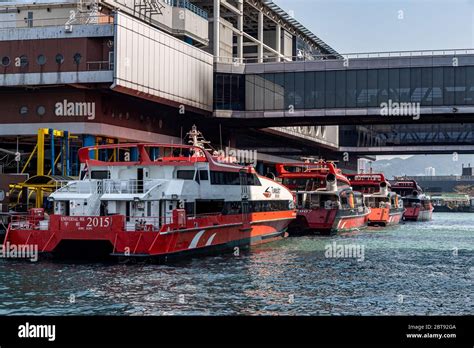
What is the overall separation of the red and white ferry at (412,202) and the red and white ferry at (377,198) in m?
14.4

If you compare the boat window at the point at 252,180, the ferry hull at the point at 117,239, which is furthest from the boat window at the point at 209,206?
the boat window at the point at 252,180

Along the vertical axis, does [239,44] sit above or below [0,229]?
above

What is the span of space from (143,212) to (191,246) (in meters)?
3.21

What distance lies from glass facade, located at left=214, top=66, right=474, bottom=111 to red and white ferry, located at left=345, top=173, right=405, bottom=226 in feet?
38.5

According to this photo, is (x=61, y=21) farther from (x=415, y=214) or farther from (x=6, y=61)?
(x=415, y=214)

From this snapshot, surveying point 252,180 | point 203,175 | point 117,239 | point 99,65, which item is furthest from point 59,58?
point 117,239

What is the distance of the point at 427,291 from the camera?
87.4 feet

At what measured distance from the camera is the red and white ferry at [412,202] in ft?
332

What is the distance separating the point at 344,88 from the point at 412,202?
112 feet

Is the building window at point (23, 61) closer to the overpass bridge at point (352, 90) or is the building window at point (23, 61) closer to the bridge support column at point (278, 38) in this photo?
the overpass bridge at point (352, 90)

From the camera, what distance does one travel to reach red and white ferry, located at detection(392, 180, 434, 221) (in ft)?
332

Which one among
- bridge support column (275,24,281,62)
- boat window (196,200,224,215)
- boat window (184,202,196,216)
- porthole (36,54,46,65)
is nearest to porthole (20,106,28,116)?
porthole (36,54,46,65)
